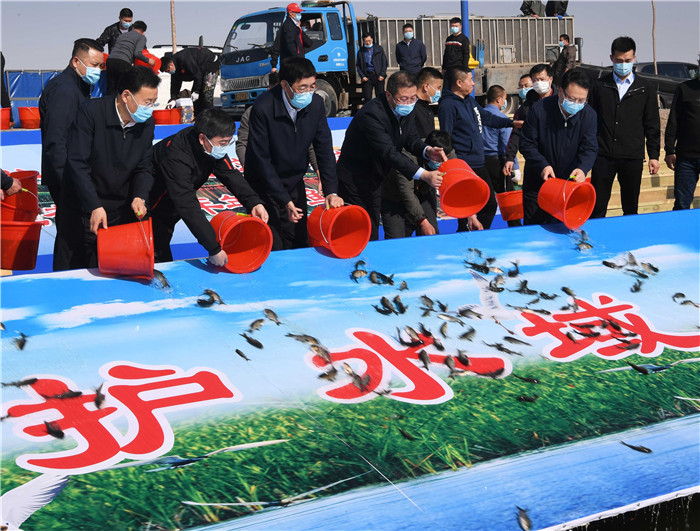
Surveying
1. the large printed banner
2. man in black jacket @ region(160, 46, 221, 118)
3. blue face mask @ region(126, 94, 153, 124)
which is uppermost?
man in black jacket @ region(160, 46, 221, 118)

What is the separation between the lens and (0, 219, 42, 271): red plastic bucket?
14.5 ft

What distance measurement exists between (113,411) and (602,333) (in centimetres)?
280

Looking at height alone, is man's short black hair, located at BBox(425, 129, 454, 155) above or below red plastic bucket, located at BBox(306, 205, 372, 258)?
above

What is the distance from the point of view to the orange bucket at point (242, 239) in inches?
177

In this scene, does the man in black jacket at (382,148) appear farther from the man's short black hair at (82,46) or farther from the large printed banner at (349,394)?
the man's short black hair at (82,46)

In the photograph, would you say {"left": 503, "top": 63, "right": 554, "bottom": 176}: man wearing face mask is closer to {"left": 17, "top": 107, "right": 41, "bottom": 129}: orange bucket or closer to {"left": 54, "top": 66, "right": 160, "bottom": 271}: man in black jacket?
{"left": 54, "top": 66, "right": 160, "bottom": 271}: man in black jacket

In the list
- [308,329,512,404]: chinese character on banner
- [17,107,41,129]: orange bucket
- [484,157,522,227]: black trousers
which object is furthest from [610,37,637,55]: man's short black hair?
[17,107,41,129]: orange bucket

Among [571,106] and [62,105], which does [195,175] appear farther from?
[571,106]

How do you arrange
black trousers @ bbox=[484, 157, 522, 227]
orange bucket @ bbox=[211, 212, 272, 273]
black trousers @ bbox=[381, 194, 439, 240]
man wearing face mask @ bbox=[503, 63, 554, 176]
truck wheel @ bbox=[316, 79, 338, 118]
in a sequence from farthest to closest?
truck wheel @ bbox=[316, 79, 338, 118]
black trousers @ bbox=[484, 157, 522, 227]
man wearing face mask @ bbox=[503, 63, 554, 176]
black trousers @ bbox=[381, 194, 439, 240]
orange bucket @ bbox=[211, 212, 272, 273]

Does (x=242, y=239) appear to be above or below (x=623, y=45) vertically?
below

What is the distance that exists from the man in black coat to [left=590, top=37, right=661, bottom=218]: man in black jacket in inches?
99.7

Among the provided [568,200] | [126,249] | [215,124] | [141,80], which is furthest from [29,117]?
[568,200]

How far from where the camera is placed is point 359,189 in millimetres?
5602

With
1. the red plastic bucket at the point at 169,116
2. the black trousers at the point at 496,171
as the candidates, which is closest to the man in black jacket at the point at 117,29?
the red plastic bucket at the point at 169,116
